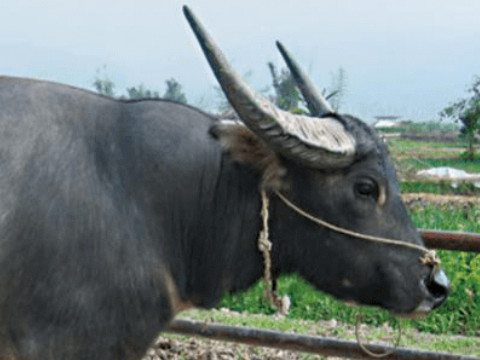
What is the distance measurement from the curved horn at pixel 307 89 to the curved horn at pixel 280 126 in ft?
1.61

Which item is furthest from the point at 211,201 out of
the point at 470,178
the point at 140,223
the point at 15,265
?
the point at 470,178

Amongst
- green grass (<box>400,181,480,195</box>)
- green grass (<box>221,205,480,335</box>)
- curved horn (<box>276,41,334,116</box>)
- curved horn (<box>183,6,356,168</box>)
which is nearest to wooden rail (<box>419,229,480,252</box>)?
curved horn (<box>276,41,334,116</box>)

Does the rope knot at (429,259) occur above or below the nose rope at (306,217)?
below

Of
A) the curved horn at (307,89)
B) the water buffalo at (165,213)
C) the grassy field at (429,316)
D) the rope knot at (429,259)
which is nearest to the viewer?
the water buffalo at (165,213)

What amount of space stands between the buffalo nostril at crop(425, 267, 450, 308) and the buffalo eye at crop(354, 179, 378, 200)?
0.41m

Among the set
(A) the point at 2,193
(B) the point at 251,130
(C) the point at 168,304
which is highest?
(B) the point at 251,130

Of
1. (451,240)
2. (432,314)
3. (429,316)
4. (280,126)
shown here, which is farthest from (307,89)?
(432,314)

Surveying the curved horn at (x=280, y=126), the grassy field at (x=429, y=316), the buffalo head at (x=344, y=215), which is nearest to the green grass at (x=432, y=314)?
the grassy field at (x=429, y=316)

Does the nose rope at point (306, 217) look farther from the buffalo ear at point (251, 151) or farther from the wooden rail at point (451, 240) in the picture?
the wooden rail at point (451, 240)

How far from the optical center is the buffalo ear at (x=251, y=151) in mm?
3205

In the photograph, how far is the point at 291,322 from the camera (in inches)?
253

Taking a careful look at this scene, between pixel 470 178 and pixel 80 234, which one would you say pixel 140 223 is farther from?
pixel 470 178

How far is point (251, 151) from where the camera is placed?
127 inches

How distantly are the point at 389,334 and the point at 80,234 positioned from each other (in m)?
3.81
